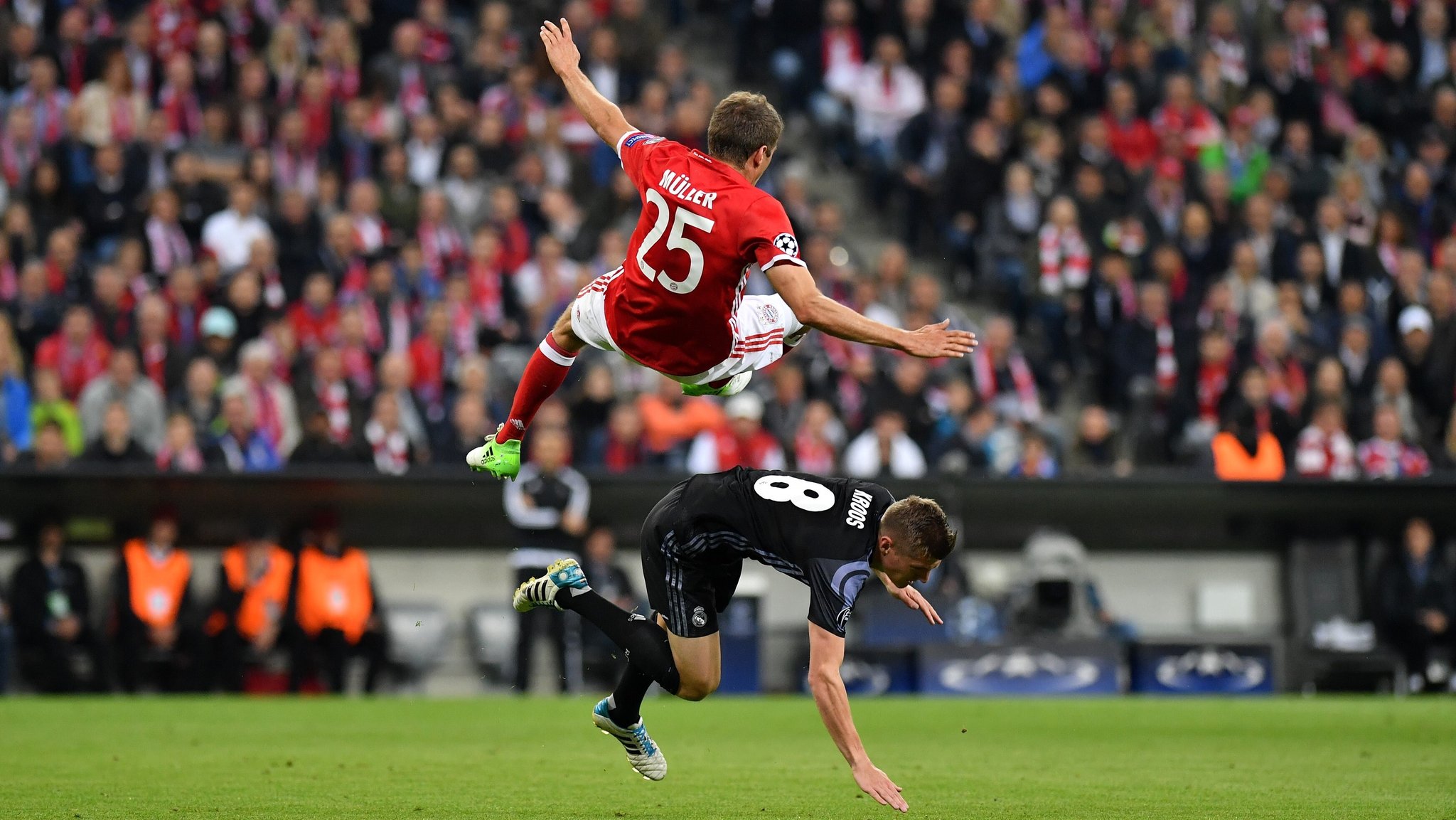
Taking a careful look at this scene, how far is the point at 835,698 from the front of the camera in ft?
25.7

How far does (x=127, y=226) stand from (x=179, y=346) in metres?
1.75

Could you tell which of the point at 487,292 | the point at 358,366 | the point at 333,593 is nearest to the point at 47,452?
the point at 333,593

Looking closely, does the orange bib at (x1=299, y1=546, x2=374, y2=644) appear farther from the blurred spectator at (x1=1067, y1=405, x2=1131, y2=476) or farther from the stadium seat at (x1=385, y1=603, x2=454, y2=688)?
the blurred spectator at (x1=1067, y1=405, x2=1131, y2=476)

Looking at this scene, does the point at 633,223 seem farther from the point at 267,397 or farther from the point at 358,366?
the point at 267,397

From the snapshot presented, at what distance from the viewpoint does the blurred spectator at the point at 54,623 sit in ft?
54.3

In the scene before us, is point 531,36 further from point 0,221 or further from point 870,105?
point 0,221

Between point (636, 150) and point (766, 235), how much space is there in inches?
38.3

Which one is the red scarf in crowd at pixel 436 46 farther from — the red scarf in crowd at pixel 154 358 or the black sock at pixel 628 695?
the black sock at pixel 628 695

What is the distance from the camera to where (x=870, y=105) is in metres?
22.0

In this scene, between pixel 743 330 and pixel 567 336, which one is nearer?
pixel 743 330

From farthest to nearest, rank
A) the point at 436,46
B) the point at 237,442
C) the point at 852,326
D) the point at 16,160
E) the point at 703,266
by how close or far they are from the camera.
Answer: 1. the point at 436,46
2. the point at 16,160
3. the point at 237,442
4. the point at 703,266
5. the point at 852,326

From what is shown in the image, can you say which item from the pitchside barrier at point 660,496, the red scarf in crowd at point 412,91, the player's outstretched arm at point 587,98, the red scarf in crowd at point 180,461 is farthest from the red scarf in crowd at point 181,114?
→ the player's outstretched arm at point 587,98

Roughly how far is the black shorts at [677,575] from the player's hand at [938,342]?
1.67m

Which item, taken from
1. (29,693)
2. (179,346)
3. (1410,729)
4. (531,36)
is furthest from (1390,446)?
(29,693)
